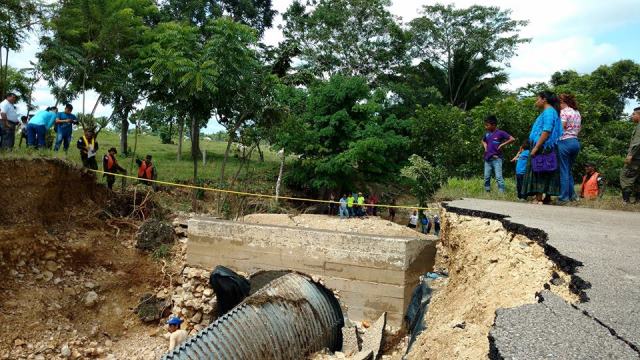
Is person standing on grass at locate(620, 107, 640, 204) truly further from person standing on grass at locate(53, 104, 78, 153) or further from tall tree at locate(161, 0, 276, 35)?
tall tree at locate(161, 0, 276, 35)

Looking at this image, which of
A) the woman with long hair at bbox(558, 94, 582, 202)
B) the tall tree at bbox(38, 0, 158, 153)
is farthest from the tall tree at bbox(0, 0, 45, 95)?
the woman with long hair at bbox(558, 94, 582, 202)

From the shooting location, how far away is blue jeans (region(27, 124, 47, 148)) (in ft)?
35.1

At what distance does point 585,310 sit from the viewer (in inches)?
98.3

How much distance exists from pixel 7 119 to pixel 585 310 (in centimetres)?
1024

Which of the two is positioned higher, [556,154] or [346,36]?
[346,36]

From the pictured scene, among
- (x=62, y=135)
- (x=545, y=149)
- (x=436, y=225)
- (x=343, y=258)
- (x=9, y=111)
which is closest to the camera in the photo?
(x=545, y=149)

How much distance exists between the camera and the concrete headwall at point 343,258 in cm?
789

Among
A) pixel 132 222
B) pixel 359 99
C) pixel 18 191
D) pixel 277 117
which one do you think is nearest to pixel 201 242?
pixel 132 222

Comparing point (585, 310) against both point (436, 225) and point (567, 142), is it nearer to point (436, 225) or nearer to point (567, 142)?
point (567, 142)

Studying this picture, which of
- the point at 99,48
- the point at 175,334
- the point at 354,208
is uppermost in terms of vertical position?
the point at 99,48

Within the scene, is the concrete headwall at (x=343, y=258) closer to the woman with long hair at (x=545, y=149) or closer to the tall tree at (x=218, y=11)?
the woman with long hair at (x=545, y=149)

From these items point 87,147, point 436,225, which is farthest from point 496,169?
point 87,147

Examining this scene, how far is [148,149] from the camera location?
2519 centimetres

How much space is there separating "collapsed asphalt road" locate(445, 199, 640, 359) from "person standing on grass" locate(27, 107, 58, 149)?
10.0 metres
